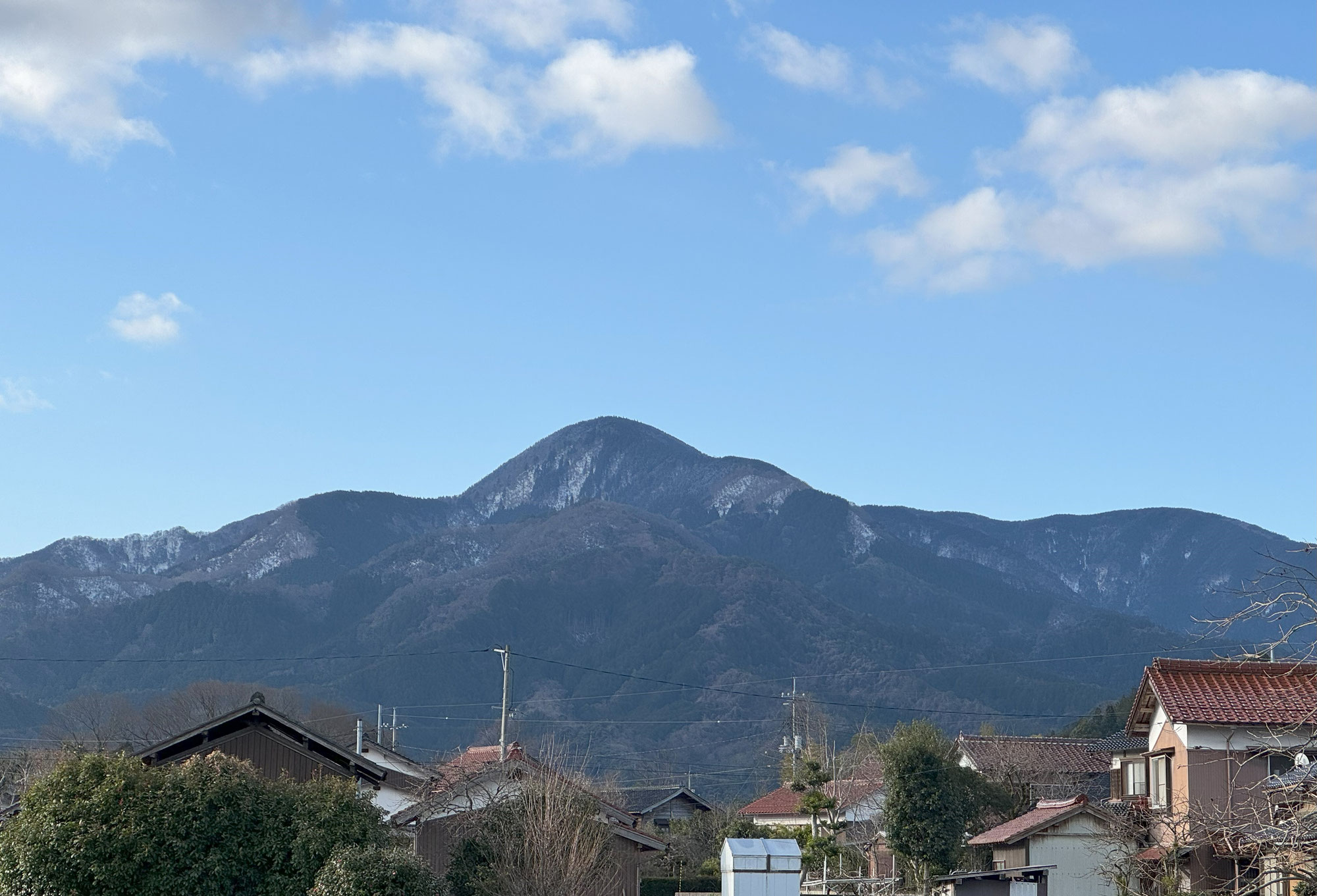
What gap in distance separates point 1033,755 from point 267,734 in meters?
38.4

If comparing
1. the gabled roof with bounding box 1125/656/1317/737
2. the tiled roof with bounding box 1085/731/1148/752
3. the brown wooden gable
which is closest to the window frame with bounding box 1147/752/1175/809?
the gabled roof with bounding box 1125/656/1317/737

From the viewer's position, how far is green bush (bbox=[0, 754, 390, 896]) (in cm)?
2438

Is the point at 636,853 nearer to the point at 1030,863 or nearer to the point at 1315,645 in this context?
the point at 1030,863

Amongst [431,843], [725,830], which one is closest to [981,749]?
[725,830]

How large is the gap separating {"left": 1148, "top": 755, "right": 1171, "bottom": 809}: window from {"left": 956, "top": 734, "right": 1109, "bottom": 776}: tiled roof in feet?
63.7

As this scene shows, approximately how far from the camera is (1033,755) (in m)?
59.8

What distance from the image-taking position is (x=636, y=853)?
3731 centimetres

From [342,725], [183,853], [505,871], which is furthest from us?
[342,725]

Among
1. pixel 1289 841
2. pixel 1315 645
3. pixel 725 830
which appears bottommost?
pixel 725 830

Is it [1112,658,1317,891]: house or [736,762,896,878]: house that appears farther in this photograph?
[736,762,896,878]: house

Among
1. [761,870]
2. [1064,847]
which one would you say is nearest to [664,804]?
[1064,847]

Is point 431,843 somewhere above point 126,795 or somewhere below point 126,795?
below

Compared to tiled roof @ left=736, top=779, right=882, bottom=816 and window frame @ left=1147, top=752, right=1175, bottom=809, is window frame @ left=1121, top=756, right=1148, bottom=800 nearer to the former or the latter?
window frame @ left=1147, top=752, right=1175, bottom=809

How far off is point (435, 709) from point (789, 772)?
12634 cm
